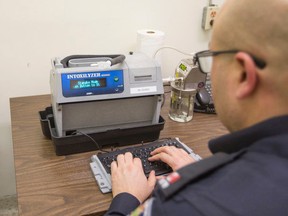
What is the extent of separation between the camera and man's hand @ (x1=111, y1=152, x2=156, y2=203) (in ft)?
3.07

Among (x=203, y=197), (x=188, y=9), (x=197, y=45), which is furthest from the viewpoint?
(x=197, y=45)

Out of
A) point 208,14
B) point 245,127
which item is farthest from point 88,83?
point 208,14

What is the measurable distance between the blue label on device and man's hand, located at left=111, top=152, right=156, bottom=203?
0.76 feet

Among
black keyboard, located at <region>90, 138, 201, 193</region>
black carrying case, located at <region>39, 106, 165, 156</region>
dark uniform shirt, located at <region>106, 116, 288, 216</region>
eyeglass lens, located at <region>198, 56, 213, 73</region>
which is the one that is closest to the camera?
dark uniform shirt, located at <region>106, 116, 288, 216</region>

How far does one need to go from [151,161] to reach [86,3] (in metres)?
0.87

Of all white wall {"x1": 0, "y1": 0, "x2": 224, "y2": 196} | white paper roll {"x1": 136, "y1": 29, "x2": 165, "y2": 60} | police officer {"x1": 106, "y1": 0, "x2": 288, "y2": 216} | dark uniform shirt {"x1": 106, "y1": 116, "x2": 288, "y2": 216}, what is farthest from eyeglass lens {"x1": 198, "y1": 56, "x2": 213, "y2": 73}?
white wall {"x1": 0, "y1": 0, "x2": 224, "y2": 196}

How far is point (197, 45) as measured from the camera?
188 cm

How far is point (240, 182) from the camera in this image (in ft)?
1.83

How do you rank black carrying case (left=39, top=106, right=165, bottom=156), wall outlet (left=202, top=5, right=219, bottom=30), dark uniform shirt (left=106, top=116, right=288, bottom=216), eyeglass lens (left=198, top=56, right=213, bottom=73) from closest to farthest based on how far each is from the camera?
dark uniform shirt (left=106, top=116, right=288, bottom=216) < eyeglass lens (left=198, top=56, right=213, bottom=73) < black carrying case (left=39, top=106, right=165, bottom=156) < wall outlet (left=202, top=5, right=219, bottom=30)

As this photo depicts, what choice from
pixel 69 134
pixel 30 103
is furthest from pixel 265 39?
pixel 30 103

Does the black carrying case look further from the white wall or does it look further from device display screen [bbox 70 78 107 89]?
the white wall

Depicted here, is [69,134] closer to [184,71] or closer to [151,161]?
[151,161]

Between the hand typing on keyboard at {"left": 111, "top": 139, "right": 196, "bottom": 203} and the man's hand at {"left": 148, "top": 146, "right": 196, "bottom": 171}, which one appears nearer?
the hand typing on keyboard at {"left": 111, "top": 139, "right": 196, "bottom": 203}

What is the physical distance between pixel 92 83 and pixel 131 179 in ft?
1.11
